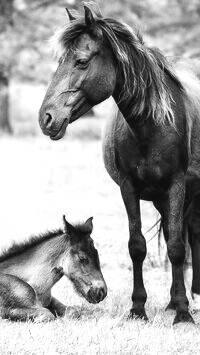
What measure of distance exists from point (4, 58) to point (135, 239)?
56.8 ft

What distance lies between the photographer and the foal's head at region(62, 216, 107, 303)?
6574mm

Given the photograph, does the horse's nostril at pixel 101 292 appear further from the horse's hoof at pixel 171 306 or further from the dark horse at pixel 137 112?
the horse's hoof at pixel 171 306

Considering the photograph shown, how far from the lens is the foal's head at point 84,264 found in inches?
259

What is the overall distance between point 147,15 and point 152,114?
18.5 meters

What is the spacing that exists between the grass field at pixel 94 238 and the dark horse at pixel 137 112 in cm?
62

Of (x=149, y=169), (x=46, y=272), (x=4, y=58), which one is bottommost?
(x=46, y=272)

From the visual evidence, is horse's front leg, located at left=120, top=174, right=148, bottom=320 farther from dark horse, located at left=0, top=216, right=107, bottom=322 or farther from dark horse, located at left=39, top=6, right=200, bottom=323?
dark horse, located at left=0, top=216, right=107, bottom=322

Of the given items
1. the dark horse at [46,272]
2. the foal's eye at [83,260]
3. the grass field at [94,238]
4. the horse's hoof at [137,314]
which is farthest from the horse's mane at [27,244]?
the horse's hoof at [137,314]

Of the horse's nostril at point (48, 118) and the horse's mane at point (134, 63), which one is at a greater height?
the horse's mane at point (134, 63)

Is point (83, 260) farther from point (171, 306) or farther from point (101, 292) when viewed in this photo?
point (171, 306)

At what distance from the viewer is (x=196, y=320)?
6.99m

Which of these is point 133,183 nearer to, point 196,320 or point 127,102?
point 127,102

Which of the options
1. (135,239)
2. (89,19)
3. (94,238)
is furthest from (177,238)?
(94,238)

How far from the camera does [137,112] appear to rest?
6375 millimetres
